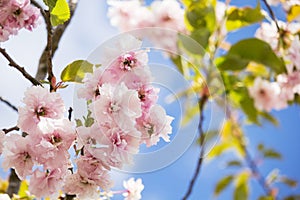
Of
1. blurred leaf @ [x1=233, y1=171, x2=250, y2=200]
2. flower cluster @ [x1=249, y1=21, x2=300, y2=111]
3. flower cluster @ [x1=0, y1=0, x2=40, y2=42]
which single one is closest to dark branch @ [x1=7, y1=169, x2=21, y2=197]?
flower cluster @ [x1=0, y1=0, x2=40, y2=42]

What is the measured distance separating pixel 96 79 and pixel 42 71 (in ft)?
1.52

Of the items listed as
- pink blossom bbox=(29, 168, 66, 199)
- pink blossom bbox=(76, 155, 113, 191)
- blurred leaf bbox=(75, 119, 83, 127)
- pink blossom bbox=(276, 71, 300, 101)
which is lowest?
pink blossom bbox=(29, 168, 66, 199)

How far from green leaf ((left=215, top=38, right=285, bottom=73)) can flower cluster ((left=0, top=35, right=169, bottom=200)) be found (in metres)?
0.50

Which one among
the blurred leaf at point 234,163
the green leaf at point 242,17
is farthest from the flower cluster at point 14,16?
the blurred leaf at point 234,163

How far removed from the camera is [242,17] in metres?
1.22

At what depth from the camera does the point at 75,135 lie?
0.62 meters

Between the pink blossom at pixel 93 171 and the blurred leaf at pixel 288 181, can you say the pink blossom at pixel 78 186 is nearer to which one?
the pink blossom at pixel 93 171

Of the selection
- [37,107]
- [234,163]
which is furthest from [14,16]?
[234,163]

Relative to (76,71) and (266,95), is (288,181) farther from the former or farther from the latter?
(76,71)

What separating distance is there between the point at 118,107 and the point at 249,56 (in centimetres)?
61

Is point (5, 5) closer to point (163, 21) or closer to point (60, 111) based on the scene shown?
point (60, 111)

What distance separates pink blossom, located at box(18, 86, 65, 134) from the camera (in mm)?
637

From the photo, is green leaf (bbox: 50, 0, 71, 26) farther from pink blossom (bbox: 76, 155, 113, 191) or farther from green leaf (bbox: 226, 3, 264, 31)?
green leaf (bbox: 226, 3, 264, 31)

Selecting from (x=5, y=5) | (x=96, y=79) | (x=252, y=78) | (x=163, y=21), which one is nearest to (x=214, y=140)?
(x=96, y=79)
